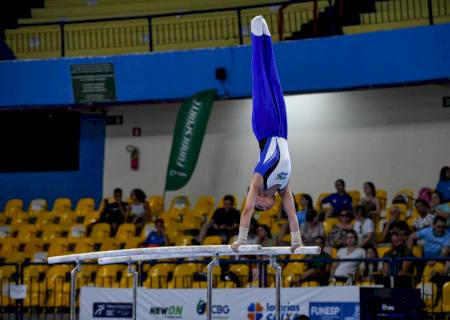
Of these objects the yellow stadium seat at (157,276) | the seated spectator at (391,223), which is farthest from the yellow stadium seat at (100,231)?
the seated spectator at (391,223)

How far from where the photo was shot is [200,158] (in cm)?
1923

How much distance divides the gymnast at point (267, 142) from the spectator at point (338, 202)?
6779 mm

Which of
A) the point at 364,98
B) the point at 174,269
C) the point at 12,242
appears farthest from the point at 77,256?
the point at 364,98

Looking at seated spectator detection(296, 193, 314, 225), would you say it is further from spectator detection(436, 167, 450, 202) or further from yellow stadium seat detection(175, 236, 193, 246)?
spectator detection(436, 167, 450, 202)

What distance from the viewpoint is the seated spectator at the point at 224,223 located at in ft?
50.6

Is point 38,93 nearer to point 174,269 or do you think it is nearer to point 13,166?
point 13,166

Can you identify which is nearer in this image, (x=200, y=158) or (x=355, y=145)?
(x=355, y=145)

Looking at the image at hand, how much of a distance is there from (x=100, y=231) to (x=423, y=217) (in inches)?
231

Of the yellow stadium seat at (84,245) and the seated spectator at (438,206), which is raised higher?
the seated spectator at (438,206)

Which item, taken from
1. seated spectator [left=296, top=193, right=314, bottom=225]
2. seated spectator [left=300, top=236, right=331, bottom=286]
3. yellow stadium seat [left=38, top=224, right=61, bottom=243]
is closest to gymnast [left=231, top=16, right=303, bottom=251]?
seated spectator [left=300, top=236, right=331, bottom=286]

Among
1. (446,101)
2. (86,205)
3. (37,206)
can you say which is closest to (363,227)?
(446,101)

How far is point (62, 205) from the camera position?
1881 centimetres

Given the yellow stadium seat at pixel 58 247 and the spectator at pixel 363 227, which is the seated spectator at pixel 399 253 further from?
the yellow stadium seat at pixel 58 247

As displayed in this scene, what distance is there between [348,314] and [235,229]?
372 centimetres
